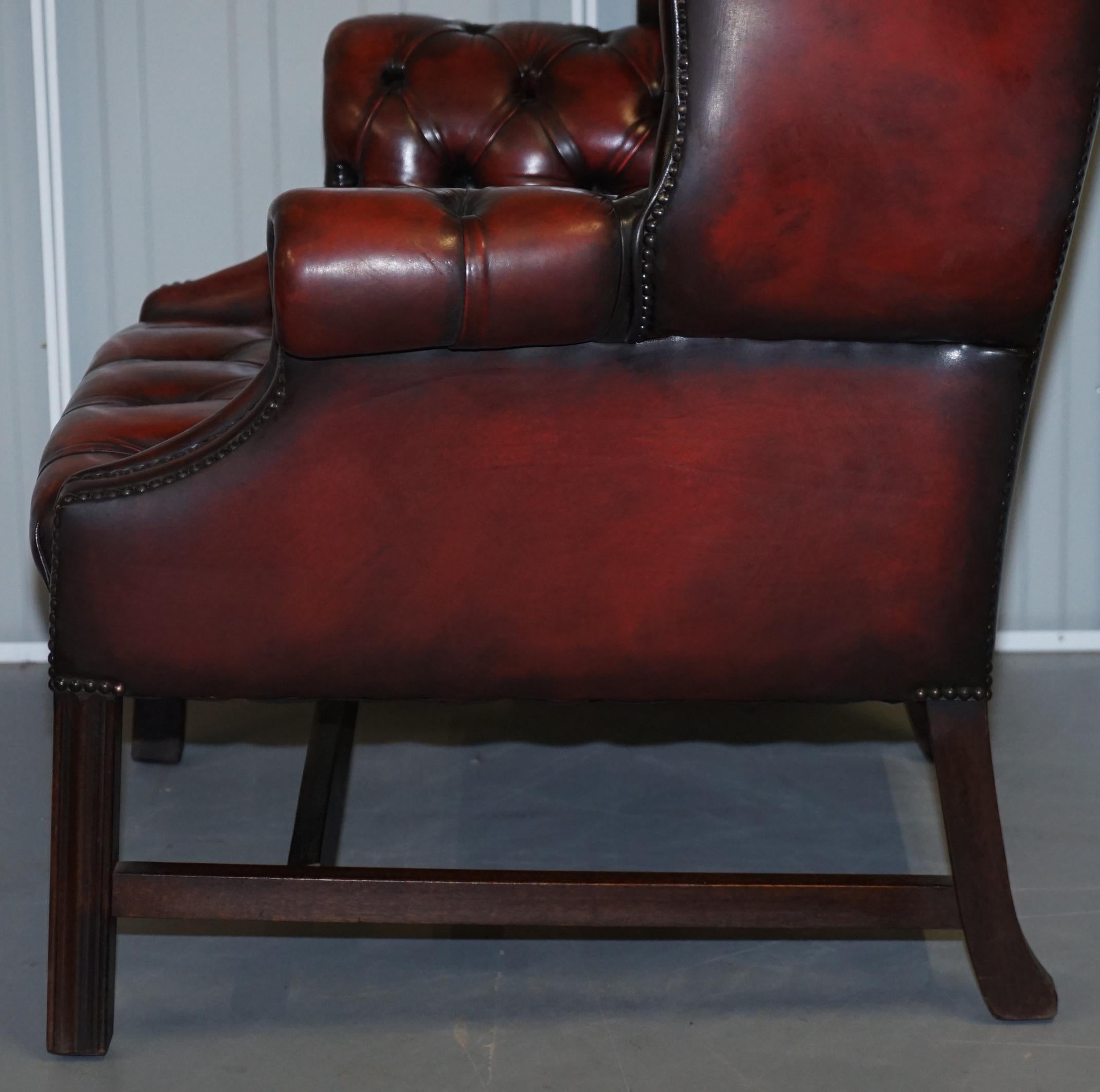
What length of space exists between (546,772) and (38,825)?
2.13 ft

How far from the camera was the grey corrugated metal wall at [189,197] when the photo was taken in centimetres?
229

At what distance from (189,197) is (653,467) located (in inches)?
58.6

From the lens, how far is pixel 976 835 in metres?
1.25

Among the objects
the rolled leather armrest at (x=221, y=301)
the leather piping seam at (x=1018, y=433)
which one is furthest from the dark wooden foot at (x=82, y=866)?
the rolled leather armrest at (x=221, y=301)

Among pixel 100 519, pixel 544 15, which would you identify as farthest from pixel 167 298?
pixel 100 519

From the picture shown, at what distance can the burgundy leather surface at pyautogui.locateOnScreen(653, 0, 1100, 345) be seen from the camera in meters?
1.02

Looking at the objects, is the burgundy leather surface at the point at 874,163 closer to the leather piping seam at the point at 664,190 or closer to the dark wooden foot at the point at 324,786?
the leather piping seam at the point at 664,190

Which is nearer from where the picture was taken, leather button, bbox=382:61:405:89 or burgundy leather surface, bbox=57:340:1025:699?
burgundy leather surface, bbox=57:340:1025:699

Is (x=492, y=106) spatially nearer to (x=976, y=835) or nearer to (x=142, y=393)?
(x=142, y=393)

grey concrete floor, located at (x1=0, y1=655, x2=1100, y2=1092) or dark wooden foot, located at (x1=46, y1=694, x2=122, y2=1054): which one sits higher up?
dark wooden foot, located at (x1=46, y1=694, x2=122, y2=1054)

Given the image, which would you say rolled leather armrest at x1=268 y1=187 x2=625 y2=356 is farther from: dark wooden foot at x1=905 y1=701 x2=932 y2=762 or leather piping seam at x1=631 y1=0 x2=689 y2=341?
dark wooden foot at x1=905 y1=701 x2=932 y2=762

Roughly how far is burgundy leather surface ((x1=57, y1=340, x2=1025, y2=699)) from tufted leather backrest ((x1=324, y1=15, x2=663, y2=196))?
38.6 inches

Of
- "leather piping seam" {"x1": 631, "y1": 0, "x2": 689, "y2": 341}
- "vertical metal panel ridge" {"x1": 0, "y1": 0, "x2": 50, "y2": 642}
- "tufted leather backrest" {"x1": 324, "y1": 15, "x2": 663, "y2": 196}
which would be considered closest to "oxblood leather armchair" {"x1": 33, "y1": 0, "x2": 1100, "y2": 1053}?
"leather piping seam" {"x1": 631, "y1": 0, "x2": 689, "y2": 341}

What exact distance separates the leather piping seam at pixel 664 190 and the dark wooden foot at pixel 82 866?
22.1 inches
